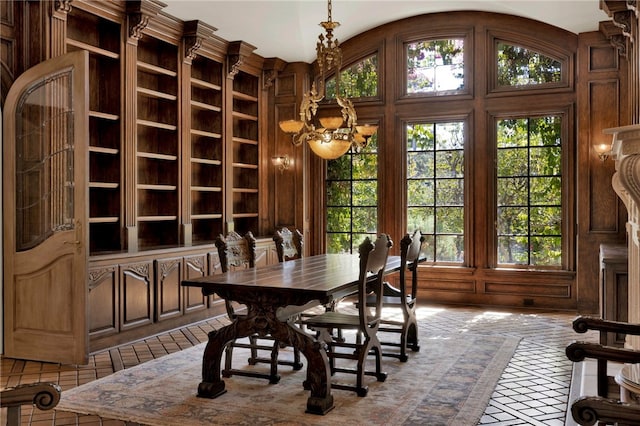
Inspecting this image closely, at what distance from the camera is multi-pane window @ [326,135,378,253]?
28.1 ft

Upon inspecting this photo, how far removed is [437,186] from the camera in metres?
8.20

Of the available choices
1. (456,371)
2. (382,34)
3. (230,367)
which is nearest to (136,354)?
(230,367)

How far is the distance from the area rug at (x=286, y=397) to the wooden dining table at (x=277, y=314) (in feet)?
0.47

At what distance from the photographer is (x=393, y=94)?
837cm

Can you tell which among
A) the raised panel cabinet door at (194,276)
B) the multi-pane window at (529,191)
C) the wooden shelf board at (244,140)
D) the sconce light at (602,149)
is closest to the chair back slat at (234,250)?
the raised panel cabinet door at (194,276)

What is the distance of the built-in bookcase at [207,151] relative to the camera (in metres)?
7.91

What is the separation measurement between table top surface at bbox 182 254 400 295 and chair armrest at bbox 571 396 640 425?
2.17 metres

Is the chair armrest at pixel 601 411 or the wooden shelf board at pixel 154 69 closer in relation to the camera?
the chair armrest at pixel 601 411

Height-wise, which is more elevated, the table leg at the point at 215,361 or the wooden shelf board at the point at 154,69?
the wooden shelf board at the point at 154,69

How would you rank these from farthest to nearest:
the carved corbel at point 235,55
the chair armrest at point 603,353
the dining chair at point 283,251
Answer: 1. the carved corbel at point 235,55
2. the dining chair at point 283,251
3. the chair armrest at point 603,353

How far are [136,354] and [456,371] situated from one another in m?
2.74

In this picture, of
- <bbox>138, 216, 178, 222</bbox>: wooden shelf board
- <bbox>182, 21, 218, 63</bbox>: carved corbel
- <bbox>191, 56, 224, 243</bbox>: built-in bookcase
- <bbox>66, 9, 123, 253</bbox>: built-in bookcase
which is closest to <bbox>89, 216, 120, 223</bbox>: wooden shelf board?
<bbox>66, 9, 123, 253</bbox>: built-in bookcase

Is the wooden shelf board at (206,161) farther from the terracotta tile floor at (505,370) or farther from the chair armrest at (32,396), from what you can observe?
the chair armrest at (32,396)

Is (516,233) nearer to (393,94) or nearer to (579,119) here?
(579,119)
